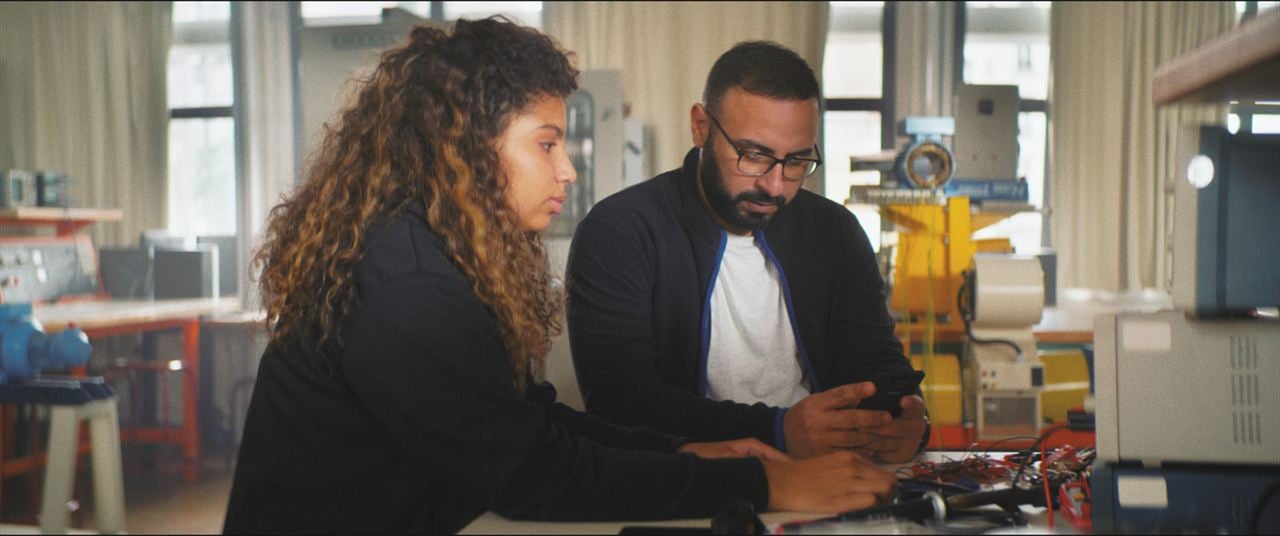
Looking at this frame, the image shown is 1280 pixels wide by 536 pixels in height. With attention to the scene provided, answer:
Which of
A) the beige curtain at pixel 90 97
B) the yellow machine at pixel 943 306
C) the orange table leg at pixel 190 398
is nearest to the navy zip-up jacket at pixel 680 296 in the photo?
the yellow machine at pixel 943 306

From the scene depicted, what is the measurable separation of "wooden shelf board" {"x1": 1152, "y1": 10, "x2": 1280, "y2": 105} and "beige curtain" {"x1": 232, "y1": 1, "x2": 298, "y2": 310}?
441cm

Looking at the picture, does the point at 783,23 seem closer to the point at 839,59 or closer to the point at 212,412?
the point at 839,59

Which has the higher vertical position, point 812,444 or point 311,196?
point 311,196

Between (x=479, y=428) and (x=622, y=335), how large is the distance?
677 millimetres

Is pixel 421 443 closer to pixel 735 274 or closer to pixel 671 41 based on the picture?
pixel 735 274

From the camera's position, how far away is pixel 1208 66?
0.73 m

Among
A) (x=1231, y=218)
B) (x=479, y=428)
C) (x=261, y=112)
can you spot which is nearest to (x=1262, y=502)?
(x=1231, y=218)

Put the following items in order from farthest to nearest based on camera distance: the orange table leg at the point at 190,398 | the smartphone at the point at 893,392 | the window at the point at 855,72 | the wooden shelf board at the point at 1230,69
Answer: the window at the point at 855,72, the orange table leg at the point at 190,398, the smartphone at the point at 893,392, the wooden shelf board at the point at 1230,69

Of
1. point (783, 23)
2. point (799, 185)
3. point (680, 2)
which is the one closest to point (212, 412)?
point (680, 2)

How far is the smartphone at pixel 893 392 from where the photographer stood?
4.46 feet

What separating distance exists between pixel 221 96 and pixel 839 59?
302 centimetres

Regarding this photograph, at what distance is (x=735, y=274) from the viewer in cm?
172

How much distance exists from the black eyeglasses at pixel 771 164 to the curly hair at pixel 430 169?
1.89ft

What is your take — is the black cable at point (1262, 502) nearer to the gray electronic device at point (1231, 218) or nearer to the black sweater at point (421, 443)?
the gray electronic device at point (1231, 218)
